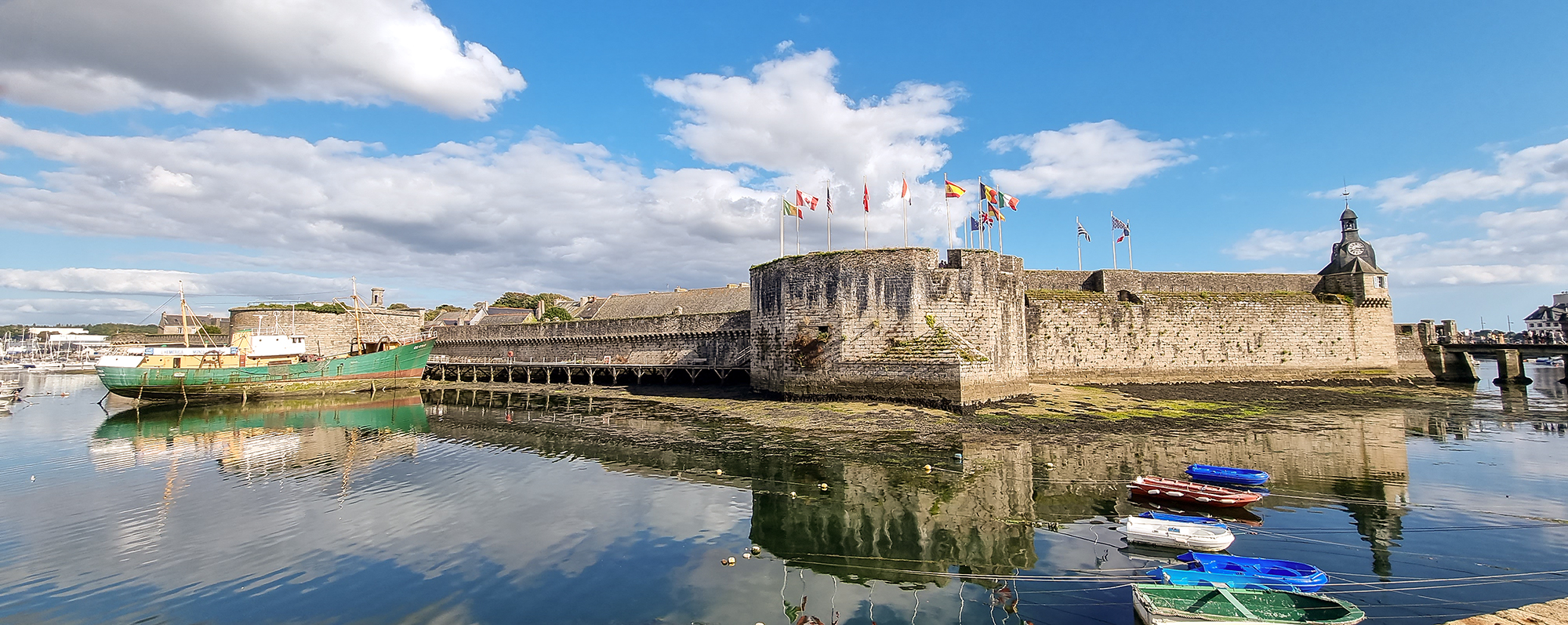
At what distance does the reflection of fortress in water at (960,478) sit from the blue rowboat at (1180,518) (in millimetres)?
948

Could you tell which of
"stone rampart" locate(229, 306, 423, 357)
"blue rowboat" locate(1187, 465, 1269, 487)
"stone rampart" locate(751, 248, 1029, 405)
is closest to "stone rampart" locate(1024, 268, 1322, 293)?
"stone rampart" locate(751, 248, 1029, 405)

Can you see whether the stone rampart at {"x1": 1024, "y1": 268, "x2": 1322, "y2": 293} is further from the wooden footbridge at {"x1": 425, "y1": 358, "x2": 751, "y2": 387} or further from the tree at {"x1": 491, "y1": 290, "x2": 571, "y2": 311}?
the tree at {"x1": 491, "y1": 290, "x2": 571, "y2": 311}

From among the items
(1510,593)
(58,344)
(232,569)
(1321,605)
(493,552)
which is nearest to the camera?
(1321,605)

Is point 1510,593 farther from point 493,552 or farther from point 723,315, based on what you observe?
point 723,315

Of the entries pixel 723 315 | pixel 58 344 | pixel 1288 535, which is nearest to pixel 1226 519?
pixel 1288 535

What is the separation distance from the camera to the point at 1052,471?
12.8 metres

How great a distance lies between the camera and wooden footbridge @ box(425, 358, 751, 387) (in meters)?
30.8

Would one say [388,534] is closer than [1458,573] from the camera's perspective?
No

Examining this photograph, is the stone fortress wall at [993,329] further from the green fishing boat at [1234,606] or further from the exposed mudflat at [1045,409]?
the green fishing boat at [1234,606]

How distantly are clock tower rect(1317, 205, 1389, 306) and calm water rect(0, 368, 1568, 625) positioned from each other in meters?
14.5

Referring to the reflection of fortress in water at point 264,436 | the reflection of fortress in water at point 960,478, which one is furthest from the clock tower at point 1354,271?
the reflection of fortress in water at point 264,436

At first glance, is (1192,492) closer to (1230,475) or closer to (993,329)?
(1230,475)

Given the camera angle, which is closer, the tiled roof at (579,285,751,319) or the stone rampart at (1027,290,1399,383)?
the stone rampart at (1027,290,1399,383)

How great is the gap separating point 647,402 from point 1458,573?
2320 cm
